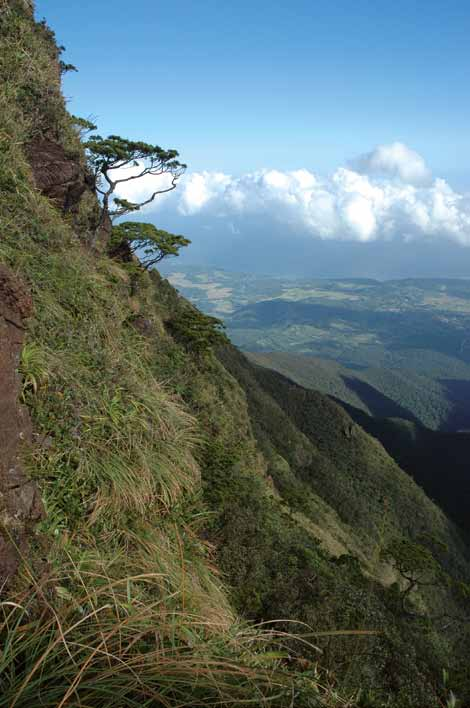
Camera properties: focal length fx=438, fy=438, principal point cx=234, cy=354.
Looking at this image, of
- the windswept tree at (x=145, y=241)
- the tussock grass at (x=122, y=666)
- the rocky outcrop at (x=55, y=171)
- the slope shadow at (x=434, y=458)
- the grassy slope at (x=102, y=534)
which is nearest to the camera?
the tussock grass at (x=122, y=666)

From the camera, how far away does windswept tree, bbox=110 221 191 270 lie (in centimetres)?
2023

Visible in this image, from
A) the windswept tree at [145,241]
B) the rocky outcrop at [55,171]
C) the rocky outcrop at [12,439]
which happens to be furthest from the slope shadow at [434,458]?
the rocky outcrop at [12,439]

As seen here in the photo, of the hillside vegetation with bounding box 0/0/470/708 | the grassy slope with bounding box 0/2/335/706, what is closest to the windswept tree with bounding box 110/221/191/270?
the hillside vegetation with bounding box 0/0/470/708

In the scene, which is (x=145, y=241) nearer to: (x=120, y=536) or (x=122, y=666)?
(x=120, y=536)

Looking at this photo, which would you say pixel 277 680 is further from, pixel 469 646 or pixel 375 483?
pixel 375 483

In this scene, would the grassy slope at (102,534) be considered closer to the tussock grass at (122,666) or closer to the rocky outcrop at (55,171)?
the tussock grass at (122,666)

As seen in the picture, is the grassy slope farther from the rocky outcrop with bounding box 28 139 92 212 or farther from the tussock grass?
the rocky outcrop with bounding box 28 139 92 212

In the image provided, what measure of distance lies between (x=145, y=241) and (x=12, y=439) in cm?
1916

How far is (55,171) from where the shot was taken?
10977 mm

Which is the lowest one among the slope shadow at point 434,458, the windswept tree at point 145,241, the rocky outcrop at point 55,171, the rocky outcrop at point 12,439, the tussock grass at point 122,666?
the slope shadow at point 434,458

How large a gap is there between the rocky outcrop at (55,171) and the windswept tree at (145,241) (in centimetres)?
769

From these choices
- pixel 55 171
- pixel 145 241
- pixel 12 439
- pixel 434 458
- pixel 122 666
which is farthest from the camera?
pixel 434 458

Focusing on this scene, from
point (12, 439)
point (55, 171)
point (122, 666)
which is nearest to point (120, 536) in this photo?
point (12, 439)

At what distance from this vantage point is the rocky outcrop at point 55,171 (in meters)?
10.7
